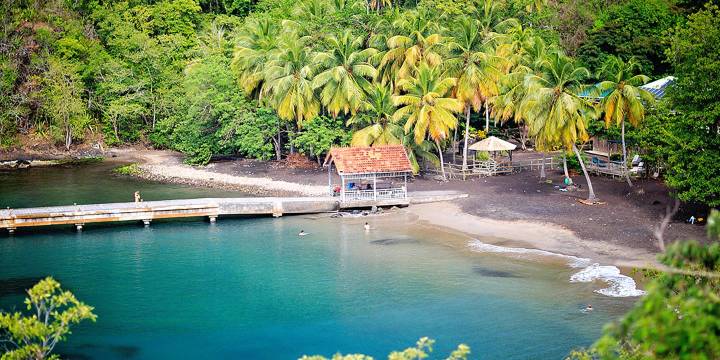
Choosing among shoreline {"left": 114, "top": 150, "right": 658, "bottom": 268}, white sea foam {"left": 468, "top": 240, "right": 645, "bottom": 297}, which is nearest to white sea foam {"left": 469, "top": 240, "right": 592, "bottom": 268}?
white sea foam {"left": 468, "top": 240, "right": 645, "bottom": 297}

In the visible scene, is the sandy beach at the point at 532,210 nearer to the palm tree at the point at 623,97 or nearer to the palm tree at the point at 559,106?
the palm tree at the point at 559,106

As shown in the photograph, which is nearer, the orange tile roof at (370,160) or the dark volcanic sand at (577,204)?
the dark volcanic sand at (577,204)

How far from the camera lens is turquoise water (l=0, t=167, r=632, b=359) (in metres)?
26.9

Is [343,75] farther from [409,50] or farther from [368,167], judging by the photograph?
[368,167]

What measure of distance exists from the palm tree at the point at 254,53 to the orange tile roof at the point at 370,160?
12.7 meters

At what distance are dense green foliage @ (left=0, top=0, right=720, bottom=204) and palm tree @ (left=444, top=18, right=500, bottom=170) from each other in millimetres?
90

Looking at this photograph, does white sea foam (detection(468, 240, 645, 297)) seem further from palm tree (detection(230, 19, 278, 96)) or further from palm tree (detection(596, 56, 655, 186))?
palm tree (detection(230, 19, 278, 96))

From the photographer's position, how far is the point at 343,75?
5056cm

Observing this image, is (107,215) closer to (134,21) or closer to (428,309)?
(428,309)

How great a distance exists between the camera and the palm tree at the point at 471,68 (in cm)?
4897

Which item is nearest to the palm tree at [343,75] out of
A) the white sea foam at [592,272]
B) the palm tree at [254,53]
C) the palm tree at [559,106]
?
the palm tree at [254,53]

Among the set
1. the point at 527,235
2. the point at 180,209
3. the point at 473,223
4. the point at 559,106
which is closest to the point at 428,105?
the point at 559,106

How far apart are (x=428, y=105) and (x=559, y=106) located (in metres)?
8.50

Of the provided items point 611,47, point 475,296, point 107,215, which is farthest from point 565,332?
point 611,47
